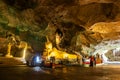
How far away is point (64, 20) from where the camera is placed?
29.4 metres

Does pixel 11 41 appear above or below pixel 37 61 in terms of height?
above

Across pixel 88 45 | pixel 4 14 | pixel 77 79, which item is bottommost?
pixel 77 79

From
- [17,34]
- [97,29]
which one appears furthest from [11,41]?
[97,29]

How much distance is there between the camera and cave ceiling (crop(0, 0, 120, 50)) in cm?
2101

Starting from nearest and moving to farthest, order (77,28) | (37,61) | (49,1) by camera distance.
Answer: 1. (49,1)
2. (37,61)
3. (77,28)

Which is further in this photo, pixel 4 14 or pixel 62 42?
pixel 62 42

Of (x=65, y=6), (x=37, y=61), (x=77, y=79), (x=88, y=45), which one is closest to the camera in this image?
(x=77, y=79)

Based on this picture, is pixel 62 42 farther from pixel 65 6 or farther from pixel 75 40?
pixel 65 6

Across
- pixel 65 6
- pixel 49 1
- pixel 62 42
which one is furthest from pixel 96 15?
pixel 62 42

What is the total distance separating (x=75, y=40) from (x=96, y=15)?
13.1 m

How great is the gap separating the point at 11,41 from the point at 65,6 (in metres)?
23.7

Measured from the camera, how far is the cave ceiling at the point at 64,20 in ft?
68.9

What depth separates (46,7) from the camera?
844 inches

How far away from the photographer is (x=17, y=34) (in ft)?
134
